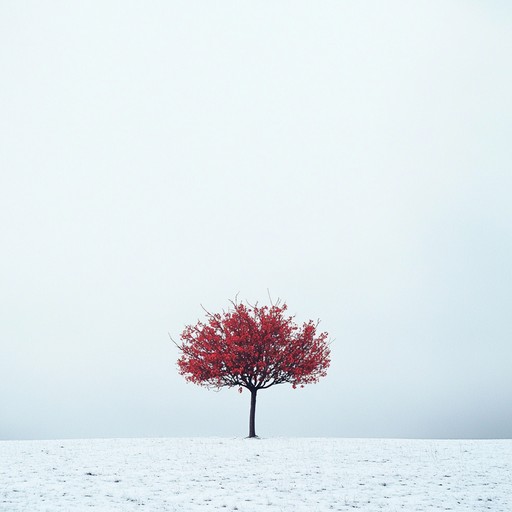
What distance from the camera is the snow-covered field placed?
19234 millimetres

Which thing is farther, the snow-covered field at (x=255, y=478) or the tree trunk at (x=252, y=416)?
the tree trunk at (x=252, y=416)

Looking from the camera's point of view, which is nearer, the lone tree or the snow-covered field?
the snow-covered field

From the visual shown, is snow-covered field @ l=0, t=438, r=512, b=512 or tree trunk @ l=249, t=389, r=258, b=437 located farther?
tree trunk @ l=249, t=389, r=258, b=437

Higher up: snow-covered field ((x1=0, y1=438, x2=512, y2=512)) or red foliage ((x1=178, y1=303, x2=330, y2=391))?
red foliage ((x1=178, y1=303, x2=330, y2=391))

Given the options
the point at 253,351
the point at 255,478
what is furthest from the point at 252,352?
the point at 255,478

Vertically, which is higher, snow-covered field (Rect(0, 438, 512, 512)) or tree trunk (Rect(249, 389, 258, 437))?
tree trunk (Rect(249, 389, 258, 437))

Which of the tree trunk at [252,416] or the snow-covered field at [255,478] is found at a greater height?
the tree trunk at [252,416]

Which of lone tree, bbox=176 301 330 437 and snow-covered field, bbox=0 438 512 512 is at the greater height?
lone tree, bbox=176 301 330 437

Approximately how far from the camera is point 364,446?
33594mm

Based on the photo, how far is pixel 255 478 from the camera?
76.2 feet

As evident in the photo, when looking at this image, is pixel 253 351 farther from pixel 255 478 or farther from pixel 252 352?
pixel 255 478

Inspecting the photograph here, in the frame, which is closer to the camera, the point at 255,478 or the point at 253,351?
the point at 255,478

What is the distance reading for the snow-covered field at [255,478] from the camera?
1923cm

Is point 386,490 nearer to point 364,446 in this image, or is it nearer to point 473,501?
point 473,501
